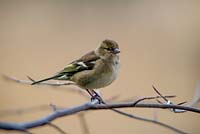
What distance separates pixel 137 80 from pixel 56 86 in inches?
127

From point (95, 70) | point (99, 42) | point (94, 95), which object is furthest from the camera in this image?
point (99, 42)

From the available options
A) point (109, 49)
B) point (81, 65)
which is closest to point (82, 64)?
point (81, 65)

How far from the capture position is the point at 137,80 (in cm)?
501

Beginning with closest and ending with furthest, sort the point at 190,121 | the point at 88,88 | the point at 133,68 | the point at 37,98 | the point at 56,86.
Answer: the point at 56,86, the point at 88,88, the point at 190,121, the point at 37,98, the point at 133,68

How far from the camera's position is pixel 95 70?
97.3 inches

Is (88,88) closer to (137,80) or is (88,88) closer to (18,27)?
(137,80)

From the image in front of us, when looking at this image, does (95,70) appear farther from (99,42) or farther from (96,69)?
(99,42)

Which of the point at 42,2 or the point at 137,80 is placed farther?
the point at 42,2

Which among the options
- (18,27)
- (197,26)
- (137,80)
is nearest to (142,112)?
(137,80)

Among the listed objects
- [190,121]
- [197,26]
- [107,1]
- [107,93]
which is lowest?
[190,121]

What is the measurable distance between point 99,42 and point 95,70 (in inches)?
105

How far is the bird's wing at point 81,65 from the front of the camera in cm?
245

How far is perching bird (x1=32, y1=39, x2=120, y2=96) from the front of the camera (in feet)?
7.90

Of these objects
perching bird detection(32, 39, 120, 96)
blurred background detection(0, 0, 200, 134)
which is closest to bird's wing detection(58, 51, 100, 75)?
perching bird detection(32, 39, 120, 96)
